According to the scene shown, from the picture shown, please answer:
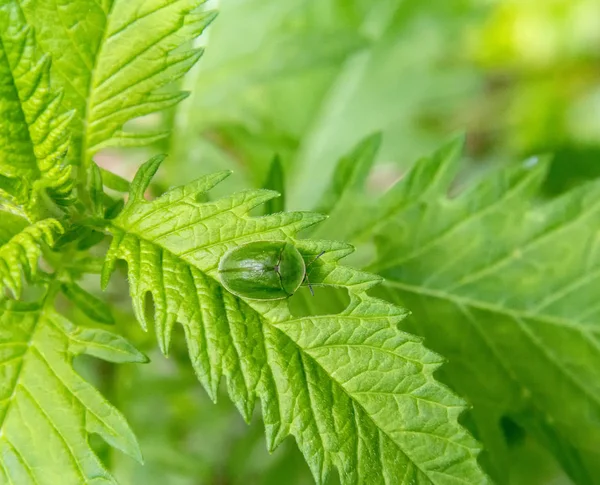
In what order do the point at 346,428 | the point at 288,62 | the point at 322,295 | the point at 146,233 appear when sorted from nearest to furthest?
the point at 346,428 → the point at 146,233 → the point at 322,295 → the point at 288,62

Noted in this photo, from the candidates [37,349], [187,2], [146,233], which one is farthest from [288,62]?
[37,349]

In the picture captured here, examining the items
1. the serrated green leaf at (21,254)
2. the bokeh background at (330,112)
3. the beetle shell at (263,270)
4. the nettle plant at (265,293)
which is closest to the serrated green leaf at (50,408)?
the nettle plant at (265,293)

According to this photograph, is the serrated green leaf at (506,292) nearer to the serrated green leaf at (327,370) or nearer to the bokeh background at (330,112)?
the serrated green leaf at (327,370)

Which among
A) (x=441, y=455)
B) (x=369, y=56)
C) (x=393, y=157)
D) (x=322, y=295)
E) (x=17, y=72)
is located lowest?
(x=441, y=455)

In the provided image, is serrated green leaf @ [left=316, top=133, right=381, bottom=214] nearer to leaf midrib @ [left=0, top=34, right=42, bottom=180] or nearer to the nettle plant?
the nettle plant

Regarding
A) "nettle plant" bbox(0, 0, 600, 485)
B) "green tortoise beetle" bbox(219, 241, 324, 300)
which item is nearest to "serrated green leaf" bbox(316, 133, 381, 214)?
"nettle plant" bbox(0, 0, 600, 485)

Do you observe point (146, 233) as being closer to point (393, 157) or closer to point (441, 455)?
point (441, 455)
